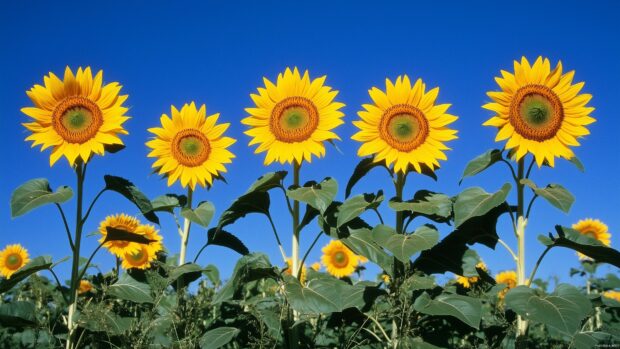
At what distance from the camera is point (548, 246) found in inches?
180

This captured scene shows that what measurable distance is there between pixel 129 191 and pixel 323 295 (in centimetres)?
171

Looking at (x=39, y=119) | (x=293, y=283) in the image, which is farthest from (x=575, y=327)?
(x=39, y=119)

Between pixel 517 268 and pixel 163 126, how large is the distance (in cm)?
310

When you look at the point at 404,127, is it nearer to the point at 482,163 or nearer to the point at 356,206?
the point at 482,163

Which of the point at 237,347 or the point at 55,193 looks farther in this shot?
the point at 237,347

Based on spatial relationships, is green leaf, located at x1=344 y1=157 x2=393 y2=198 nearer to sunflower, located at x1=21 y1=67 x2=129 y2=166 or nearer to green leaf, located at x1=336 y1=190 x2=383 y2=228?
green leaf, located at x1=336 y1=190 x2=383 y2=228

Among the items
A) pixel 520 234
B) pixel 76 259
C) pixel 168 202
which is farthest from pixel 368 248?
pixel 76 259

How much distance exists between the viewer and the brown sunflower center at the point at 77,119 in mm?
5057

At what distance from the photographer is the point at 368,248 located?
4562mm

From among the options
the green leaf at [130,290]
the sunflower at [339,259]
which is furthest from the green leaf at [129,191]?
the sunflower at [339,259]

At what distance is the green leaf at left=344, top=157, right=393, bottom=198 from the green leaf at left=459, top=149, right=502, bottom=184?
569mm

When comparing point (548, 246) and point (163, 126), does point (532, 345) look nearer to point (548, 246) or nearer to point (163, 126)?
point (548, 246)

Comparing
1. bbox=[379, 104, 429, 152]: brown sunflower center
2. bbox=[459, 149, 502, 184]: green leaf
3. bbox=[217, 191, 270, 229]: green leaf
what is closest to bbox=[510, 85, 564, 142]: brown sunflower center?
bbox=[459, 149, 502, 184]: green leaf

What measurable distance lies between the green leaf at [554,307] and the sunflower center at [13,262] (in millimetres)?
7170
